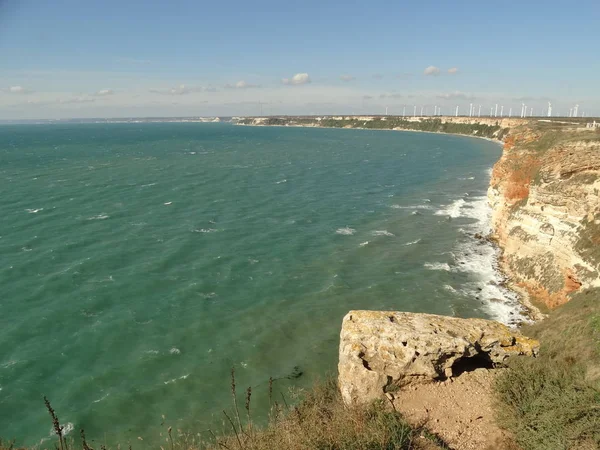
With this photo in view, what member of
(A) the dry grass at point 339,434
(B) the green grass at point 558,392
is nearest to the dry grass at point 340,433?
(A) the dry grass at point 339,434

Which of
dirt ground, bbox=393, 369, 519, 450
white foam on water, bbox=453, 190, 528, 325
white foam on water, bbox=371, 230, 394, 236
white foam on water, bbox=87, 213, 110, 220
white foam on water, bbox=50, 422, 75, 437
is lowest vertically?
white foam on water, bbox=50, 422, 75, 437

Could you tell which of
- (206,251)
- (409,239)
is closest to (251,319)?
(206,251)

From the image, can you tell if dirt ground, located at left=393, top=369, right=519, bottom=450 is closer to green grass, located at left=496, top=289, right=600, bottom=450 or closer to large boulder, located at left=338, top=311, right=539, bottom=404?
large boulder, located at left=338, top=311, right=539, bottom=404

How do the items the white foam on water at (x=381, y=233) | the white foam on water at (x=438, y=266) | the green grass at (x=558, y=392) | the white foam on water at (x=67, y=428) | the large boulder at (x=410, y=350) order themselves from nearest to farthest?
1. the green grass at (x=558, y=392)
2. the large boulder at (x=410, y=350)
3. the white foam on water at (x=67, y=428)
4. the white foam on water at (x=438, y=266)
5. the white foam on water at (x=381, y=233)

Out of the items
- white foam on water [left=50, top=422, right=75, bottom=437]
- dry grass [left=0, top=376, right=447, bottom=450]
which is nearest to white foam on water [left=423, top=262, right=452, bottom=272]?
dry grass [left=0, top=376, right=447, bottom=450]

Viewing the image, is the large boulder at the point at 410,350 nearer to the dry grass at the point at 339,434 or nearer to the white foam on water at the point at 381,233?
the dry grass at the point at 339,434

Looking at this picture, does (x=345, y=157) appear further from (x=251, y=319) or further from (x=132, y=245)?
(x=251, y=319)
